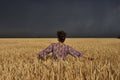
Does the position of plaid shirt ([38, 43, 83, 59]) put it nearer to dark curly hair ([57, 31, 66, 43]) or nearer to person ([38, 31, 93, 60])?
person ([38, 31, 93, 60])

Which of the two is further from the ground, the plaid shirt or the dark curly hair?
the dark curly hair

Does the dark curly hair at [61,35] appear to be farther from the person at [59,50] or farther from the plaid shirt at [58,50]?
the plaid shirt at [58,50]

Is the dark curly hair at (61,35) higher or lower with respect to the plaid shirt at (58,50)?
higher

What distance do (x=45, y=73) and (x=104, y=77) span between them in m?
0.90

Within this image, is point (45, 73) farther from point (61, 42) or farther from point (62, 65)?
point (61, 42)

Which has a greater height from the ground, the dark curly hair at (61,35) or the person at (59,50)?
the dark curly hair at (61,35)

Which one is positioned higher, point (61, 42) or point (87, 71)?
point (61, 42)

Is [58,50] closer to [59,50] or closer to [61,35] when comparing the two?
[59,50]

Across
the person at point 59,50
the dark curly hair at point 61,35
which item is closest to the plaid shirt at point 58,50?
the person at point 59,50

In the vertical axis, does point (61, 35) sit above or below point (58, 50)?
above

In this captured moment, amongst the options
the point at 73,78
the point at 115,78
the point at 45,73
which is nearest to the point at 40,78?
the point at 45,73

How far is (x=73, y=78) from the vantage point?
12.4ft

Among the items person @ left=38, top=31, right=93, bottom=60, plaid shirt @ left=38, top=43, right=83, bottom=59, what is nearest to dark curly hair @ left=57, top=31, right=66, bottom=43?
person @ left=38, top=31, right=93, bottom=60

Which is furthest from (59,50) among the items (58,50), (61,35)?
(61,35)
